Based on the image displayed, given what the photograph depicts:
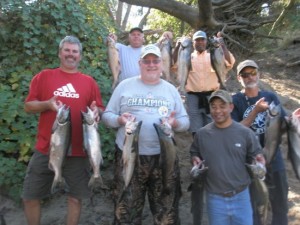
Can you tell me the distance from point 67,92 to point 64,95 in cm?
5

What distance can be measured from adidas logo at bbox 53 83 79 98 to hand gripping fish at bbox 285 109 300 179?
2212 millimetres

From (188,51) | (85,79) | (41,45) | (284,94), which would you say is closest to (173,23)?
(284,94)

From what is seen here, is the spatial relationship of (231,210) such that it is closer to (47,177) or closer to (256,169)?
(256,169)

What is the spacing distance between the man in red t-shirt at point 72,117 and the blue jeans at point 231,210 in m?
1.44

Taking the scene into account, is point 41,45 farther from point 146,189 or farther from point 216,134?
point 216,134

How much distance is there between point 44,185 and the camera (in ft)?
14.3

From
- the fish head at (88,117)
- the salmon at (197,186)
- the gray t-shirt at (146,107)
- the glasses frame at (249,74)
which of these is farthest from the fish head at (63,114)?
the glasses frame at (249,74)

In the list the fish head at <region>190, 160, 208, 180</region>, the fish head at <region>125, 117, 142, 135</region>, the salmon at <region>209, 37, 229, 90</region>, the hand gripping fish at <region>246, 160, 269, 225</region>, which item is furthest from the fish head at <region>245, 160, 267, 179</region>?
the salmon at <region>209, 37, 229, 90</region>

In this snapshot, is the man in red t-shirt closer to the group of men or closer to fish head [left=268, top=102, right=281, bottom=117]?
the group of men

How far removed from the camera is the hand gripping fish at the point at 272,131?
403 cm

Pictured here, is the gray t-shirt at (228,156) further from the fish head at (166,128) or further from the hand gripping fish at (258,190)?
the fish head at (166,128)

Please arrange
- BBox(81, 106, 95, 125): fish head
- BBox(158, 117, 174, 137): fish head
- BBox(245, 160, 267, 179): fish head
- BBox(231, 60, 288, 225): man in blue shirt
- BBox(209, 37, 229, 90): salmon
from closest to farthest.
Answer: BBox(245, 160, 267, 179): fish head < BBox(158, 117, 174, 137): fish head < BBox(81, 106, 95, 125): fish head < BBox(231, 60, 288, 225): man in blue shirt < BBox(209, 37, 229, 90): salmon

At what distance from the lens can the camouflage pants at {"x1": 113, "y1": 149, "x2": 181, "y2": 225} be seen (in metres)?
4.10

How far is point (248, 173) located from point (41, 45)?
4.72 m
